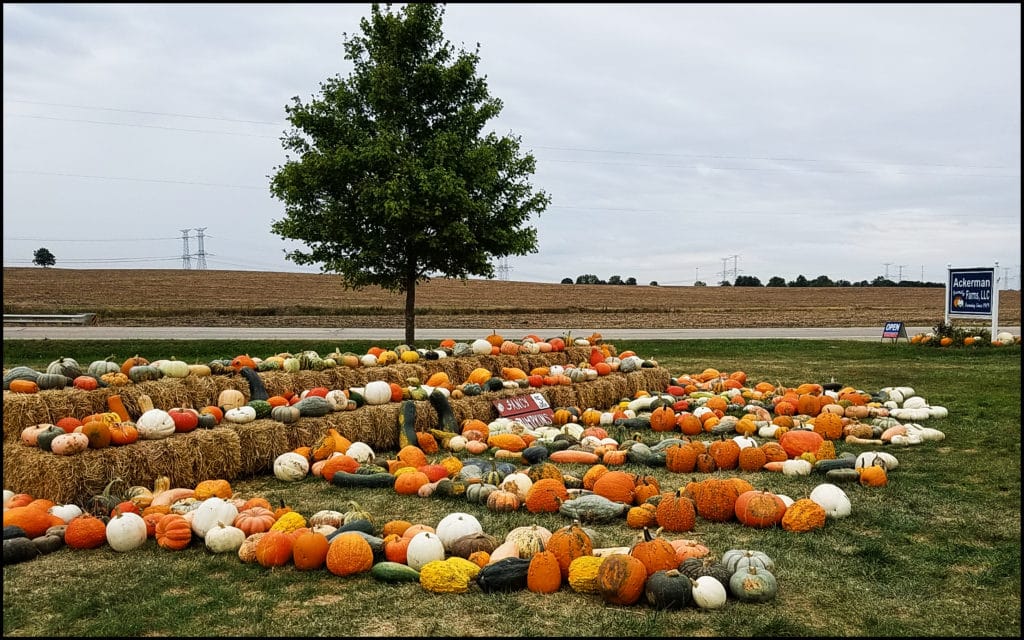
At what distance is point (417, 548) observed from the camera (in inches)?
208

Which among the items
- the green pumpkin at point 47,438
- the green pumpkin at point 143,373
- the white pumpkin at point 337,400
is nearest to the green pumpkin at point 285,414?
the white pumpkin at point 337,400

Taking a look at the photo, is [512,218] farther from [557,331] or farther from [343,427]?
[557,331]

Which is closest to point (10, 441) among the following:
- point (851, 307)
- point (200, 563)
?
point (200, 563)

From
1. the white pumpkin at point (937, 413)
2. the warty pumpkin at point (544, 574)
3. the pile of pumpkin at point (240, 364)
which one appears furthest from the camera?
the white pumpkin at point (937, 413)

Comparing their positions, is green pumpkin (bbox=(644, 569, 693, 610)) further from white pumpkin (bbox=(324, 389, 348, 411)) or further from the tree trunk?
the tree trunk

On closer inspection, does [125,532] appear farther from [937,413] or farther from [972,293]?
[972,293]

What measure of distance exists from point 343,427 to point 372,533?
3.57m

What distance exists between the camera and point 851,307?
172 feet

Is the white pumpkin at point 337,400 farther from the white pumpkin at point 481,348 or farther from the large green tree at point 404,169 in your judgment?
the large green tree at point 404,169

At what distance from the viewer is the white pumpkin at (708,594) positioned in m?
4.57

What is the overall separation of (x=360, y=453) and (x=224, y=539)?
2986 millimetres

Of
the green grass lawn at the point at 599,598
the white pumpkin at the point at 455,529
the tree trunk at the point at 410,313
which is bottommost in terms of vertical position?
the green grass lawn at the point at 599,598

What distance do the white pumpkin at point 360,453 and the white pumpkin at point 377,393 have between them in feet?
4.13

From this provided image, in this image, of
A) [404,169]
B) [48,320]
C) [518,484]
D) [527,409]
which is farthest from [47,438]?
[48,320]
